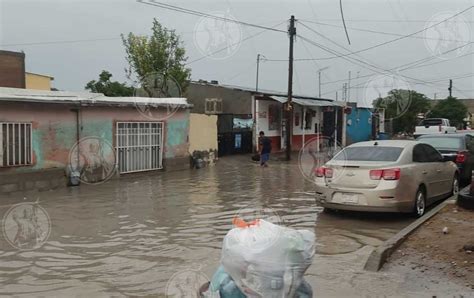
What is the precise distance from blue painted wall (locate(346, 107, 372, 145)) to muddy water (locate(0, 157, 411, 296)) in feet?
73.2

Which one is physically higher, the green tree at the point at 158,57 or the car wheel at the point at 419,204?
the green tree at the point at 158,57

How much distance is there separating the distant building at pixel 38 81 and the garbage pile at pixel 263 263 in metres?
29.7

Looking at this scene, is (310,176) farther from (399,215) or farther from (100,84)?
(100,84)

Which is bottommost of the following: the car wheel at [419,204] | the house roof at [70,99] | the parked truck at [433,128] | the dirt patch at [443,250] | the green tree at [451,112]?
the dirt patch at [443,250]

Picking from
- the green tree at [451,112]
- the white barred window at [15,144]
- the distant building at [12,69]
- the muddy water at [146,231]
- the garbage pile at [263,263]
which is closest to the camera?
the garbage pile at [263,263]

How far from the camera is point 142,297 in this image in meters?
5.16

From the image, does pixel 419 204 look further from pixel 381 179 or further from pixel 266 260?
pixel 266 260

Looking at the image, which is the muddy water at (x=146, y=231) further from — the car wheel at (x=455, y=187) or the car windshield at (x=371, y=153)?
the car wheel at (x=455, y=187)

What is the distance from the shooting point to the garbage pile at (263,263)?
9.02 feet

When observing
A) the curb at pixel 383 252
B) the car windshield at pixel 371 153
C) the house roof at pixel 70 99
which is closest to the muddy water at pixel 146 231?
the curb at pixel 383 252

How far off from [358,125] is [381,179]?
3013 cm

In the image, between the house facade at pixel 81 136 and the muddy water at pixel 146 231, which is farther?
the house facade at pixel 81 136

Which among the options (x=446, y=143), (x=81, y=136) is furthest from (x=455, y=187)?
(x=81, y=136)

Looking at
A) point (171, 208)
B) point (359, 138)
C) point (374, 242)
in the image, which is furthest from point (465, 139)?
point (359, 138)
